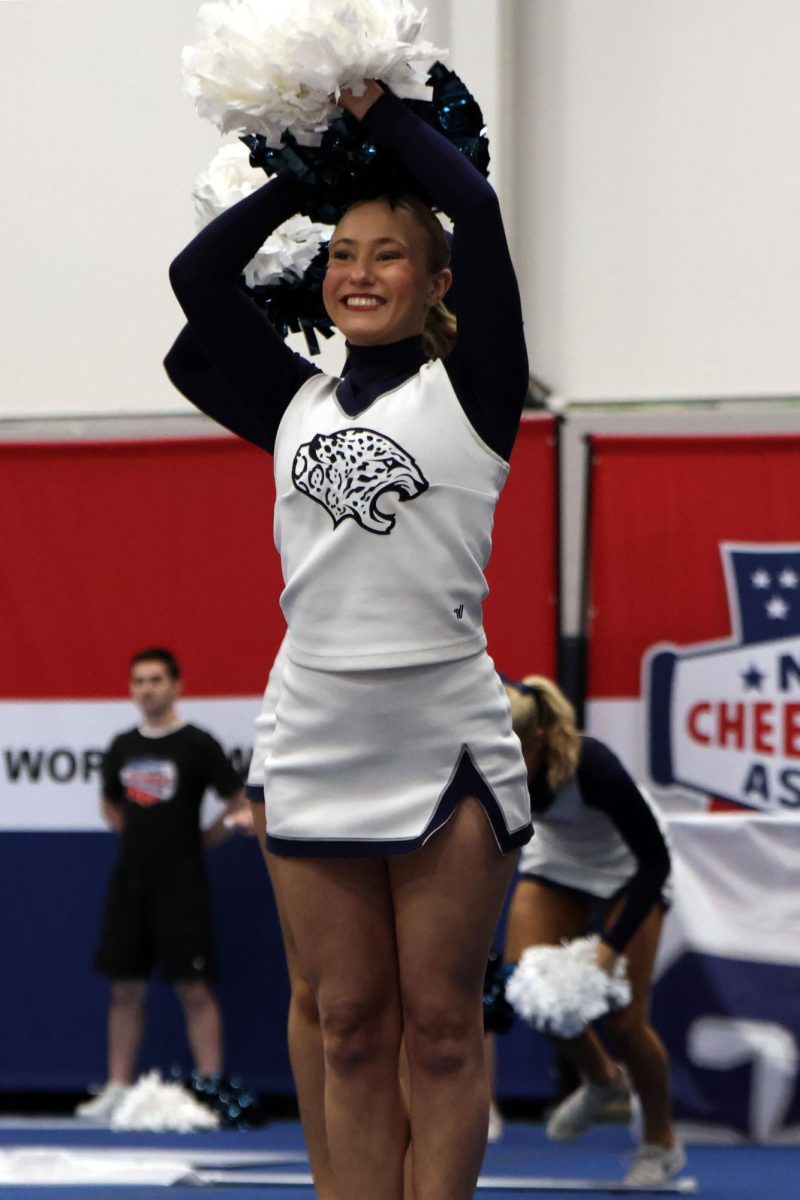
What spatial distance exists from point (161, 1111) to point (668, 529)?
2.61m

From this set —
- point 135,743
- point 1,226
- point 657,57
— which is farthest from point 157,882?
point 657,57

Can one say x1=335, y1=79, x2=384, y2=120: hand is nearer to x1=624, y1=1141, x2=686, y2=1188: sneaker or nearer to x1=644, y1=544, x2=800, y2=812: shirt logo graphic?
x1=624, y1=1141, x2=686, y2=1188: sneaker

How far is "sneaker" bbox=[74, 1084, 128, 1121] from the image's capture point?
5.72 metres

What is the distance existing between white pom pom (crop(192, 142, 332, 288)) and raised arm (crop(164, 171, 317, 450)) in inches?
7.6

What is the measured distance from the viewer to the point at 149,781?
5.83 m

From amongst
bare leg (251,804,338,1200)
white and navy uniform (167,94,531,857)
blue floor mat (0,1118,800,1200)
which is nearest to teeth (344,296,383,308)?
white and navy uniform (167,94,531,857)

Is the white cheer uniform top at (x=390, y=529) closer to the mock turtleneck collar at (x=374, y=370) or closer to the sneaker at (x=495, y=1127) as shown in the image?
the mock turtleneck collar at (x=374, y=370)

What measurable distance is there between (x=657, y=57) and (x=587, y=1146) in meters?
3.99

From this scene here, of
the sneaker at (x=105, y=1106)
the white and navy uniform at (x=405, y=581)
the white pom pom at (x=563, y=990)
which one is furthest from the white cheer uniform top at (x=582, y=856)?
the white and navy uniform at (x=405, y=581)

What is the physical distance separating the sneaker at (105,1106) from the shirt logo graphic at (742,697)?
2.15 metres

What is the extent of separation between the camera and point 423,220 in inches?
89.4

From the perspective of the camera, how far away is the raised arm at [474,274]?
2113 millimetres

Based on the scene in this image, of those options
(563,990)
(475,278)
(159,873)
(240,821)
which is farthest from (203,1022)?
(475,278)

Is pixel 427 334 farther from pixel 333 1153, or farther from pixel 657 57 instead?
pixel 657 57
